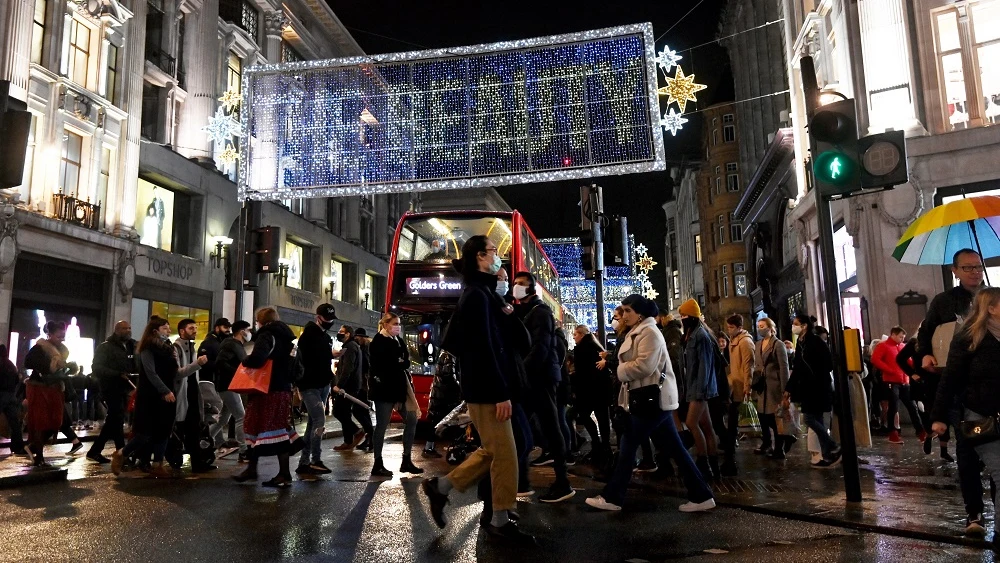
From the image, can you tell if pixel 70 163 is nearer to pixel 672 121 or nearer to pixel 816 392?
pixel 672 121

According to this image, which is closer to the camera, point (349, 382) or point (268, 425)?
point (268, 425)

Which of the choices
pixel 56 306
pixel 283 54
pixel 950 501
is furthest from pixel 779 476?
pixel 283 54

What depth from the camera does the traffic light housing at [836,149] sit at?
19.8 ft

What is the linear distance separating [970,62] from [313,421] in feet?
52.6

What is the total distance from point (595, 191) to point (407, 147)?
3340mm

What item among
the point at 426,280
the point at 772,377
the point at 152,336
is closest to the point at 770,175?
the point at 426,280

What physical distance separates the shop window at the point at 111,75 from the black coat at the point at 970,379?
2248 cm

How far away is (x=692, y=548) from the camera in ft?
14.9

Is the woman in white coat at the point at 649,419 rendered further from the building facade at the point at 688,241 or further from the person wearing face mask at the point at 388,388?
the building facade at the point at 688,241

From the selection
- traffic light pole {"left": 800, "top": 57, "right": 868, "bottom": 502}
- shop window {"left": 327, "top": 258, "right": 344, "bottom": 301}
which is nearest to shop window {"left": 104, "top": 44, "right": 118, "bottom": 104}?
shop window {"left": 327, "top": 258, "right": 344, "bottom": 301}

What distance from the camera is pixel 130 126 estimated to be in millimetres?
22094

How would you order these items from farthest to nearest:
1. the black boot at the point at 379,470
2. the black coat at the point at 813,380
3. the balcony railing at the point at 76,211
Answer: the balcony railing at the point at 76,211 < the black coat at the point at 813,380 < the black boot at the point at 379,470

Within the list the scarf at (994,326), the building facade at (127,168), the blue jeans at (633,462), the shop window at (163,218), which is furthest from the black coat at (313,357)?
the shop window at (163,218)

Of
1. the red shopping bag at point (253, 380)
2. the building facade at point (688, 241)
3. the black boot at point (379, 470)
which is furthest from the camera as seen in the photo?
the building facade at point (688, 241)
